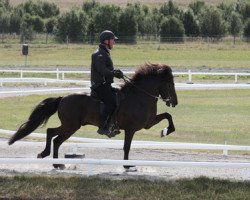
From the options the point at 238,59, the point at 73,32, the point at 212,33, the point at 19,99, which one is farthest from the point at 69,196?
the point at 212,33

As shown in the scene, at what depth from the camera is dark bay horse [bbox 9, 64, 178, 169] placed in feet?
41.2

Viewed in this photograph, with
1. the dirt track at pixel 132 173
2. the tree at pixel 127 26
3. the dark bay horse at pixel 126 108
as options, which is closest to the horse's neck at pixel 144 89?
the dark bay horse at pixel 126 108

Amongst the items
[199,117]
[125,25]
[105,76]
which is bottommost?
[199,117]

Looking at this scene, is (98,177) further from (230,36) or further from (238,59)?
(230,36)

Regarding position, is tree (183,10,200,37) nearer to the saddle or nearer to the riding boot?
the saddle

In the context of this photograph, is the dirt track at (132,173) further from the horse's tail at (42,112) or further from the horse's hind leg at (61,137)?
the horse's tail at (42,112)

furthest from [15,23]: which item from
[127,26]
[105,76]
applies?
[105,76]

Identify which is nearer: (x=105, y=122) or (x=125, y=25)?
(x=105, y=122)

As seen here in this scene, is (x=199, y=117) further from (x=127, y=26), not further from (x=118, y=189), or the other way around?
(x=127, y=26)

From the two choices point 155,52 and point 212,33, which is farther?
point 212,33

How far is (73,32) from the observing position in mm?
81625

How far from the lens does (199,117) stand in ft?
74.3

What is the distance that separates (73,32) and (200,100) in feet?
179

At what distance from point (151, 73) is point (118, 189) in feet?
10.7
